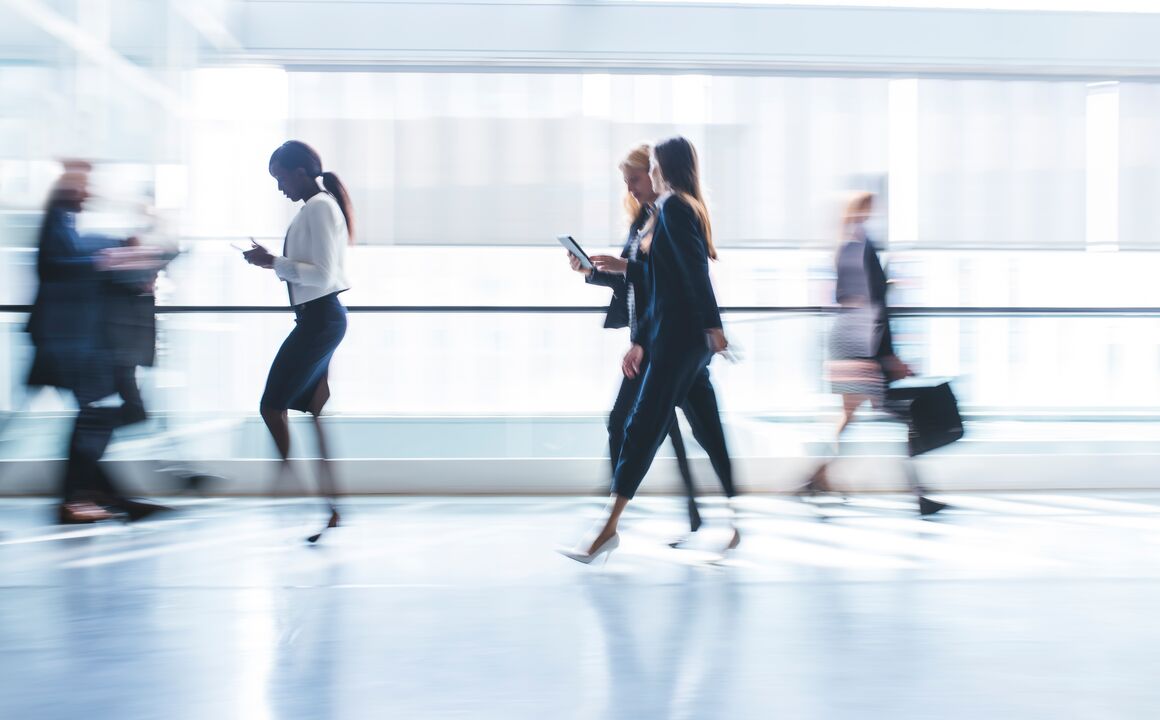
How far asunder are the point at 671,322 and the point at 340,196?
1309 mm

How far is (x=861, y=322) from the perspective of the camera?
12.1 ft

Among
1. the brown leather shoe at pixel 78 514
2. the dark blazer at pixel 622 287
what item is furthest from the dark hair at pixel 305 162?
the brown leather shoe at pixel 78 514

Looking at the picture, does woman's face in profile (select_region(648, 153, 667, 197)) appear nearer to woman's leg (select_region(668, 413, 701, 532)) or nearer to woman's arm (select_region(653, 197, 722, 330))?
woman's arm (select_region(653, 197, 722, 330))

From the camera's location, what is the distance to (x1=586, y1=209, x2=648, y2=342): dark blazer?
302 centimetres

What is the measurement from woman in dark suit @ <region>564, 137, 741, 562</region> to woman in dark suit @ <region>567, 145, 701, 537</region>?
10 cm

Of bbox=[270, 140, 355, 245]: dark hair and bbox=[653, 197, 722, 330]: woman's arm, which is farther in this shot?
bbox=[270, 140, 355, 245]: dark hair

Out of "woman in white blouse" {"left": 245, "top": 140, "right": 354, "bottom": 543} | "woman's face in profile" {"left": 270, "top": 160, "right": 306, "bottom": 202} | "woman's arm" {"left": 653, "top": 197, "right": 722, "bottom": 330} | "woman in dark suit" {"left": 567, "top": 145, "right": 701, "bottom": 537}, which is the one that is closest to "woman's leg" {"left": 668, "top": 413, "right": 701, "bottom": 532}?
"woman in dark suit" {"left": 567, "top": 145, "right": 701, "bottom": 537}

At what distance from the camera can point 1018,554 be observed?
3.19 meters

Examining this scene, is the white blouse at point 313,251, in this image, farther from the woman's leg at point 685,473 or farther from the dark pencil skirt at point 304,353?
the woman's leg at point 685,473

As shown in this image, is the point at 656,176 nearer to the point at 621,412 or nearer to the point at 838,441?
the point at 621,412

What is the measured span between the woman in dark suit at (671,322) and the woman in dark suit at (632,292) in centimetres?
10

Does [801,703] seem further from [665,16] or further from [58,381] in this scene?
[665,16]

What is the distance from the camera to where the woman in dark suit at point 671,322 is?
2844 mm

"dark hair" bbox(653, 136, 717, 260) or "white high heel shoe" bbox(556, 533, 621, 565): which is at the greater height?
"dark hair" bbox(653, 136, 717, 260)
